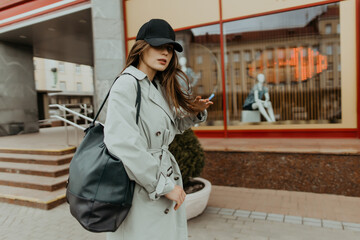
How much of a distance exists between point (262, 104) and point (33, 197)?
524cm

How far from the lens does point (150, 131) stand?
1.64m

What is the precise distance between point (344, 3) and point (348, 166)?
11.3 feet

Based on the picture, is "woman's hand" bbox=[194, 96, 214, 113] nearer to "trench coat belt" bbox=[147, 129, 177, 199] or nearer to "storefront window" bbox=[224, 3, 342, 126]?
"trench coat belt" bbox=[147, 129, 177, 199]

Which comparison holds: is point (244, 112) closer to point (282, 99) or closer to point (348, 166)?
point (282, 99)

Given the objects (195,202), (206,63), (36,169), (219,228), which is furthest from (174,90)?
(206,63)

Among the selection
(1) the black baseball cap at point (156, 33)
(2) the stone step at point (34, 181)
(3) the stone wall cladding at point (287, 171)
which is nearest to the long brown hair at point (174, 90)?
(1) the black baseball cap at point (156, 33)

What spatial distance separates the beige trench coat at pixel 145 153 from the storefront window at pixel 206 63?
5516 millimetres

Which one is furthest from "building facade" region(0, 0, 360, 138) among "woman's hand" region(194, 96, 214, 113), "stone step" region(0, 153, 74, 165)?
"woman's hand" region(194, 96, 214, 113)

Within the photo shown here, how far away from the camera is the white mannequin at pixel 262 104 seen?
22.5ft

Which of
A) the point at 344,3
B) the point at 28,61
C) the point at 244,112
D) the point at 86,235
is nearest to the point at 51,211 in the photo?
the point at 86,235

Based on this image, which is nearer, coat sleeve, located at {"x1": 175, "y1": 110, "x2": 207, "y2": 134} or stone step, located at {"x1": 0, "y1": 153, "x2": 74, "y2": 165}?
coat sleeve, located at {"x1": 175, "y1": 110, "x2": 207, "y2": 134}

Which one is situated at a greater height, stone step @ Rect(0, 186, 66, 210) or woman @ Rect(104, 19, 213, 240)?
woman @ Rect(104, 19, 213, 240)

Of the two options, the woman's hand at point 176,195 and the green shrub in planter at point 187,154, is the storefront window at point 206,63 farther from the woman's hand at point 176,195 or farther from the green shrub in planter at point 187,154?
the woman's hand at point 176,195

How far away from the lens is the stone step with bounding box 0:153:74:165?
6.20 metres
